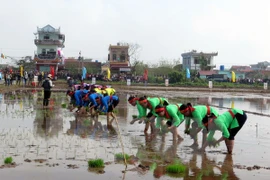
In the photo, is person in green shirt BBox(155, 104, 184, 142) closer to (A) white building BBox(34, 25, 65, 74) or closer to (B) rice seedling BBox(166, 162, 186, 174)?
(B) rice seedling BBox(166, 162, 186, 174)

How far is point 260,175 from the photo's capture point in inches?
334

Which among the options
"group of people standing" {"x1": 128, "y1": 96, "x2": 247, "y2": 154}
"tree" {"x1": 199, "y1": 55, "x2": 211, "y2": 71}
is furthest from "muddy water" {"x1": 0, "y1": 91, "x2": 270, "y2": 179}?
"tree" {"x1": 199, "y1": 55, "x2": 211, "y2": 71}

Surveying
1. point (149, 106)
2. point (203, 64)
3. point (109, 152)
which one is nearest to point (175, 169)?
point (109, 152)

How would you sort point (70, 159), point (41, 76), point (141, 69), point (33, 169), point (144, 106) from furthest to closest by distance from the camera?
point (141, 69) → point (41, 76) → point (144, 106) → point (70, 159) → point (33, 169)

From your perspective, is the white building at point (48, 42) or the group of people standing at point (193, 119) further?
the white building at point (48, 42)

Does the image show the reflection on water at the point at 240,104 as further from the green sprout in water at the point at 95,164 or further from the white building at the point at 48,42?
the white building at the point at 48,42

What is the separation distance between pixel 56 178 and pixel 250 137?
26.0ft

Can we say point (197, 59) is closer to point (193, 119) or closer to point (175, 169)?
point (193, 119)

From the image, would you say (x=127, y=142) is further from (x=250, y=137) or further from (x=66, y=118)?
(x=66, y=118)

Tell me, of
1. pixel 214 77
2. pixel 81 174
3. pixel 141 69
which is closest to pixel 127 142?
pixel 81 174

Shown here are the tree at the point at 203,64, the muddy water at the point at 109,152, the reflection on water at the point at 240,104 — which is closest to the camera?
the muddy water at the point at 109,152

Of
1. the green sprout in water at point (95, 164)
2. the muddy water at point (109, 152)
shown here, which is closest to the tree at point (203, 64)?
the muddy water at point (109, 152)

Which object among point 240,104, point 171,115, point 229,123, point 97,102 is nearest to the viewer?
point 229,123

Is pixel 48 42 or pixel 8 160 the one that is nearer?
pixel 8 160
